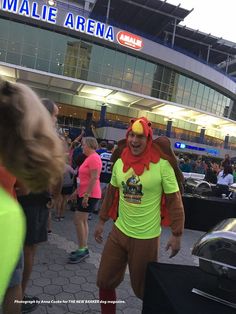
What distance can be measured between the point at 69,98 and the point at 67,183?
3401 centimetres

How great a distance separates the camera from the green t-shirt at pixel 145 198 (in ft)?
9.41

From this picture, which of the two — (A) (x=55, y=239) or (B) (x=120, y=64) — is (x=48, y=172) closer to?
(A) (x=55, y=239)

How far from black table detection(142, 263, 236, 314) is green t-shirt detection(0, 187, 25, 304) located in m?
0.97

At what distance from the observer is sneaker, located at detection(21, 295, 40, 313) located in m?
3.20

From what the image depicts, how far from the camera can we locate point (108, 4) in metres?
39.1

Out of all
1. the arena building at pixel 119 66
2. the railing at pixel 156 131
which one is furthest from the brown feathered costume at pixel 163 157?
the railing at pixel 156 131

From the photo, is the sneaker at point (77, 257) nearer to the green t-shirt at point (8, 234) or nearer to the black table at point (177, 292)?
the black table at point (177, 292)

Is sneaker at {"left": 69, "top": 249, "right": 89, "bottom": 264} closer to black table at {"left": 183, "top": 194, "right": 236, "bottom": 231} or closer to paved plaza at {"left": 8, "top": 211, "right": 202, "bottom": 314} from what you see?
paved plaza at {"left": 8, "top": 211, "right": 202, "bottom": 314}

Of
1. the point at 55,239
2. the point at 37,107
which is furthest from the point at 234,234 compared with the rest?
the point at 55,239

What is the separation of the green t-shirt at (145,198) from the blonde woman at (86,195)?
1.83 m

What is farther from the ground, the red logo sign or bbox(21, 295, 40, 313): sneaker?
the red logo sign

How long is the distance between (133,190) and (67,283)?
5.52ft

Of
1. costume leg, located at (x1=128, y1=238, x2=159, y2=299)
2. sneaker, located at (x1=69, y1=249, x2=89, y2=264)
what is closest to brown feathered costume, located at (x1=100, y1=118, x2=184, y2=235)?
costume leg, located at (x1=128, y1=238, x2=159, y2=299)

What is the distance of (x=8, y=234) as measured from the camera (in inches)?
33.1
